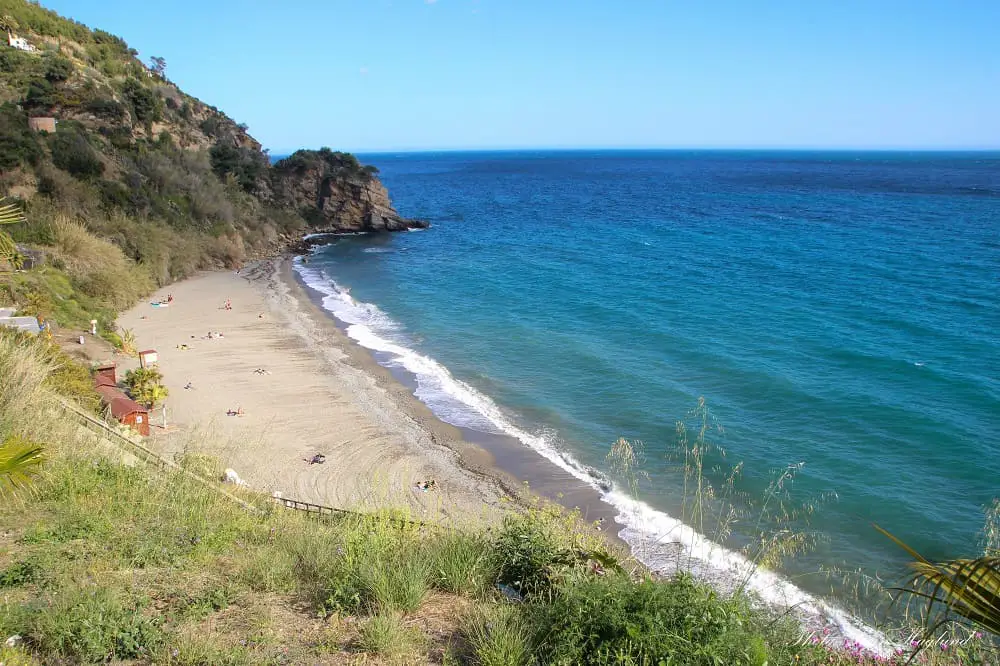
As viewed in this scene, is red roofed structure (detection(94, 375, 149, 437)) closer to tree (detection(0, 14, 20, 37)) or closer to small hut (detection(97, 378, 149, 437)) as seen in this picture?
small hut (detection(97, 378, 149, 437))

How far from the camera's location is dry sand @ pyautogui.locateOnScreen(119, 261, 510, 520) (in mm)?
15266

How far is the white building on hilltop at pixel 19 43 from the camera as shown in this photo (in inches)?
2071

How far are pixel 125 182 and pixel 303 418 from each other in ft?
95.7

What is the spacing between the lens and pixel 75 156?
37844 millimetres

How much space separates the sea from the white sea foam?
0.29 feet

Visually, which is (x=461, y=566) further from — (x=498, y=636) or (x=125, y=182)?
(x=125, y=182)

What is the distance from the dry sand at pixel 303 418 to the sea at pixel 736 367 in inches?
66.9

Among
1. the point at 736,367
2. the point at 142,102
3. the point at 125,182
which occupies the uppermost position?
the point at 142,102

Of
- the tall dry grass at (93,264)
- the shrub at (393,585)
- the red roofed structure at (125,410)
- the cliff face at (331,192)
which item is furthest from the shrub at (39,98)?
the shrub at (393,585)

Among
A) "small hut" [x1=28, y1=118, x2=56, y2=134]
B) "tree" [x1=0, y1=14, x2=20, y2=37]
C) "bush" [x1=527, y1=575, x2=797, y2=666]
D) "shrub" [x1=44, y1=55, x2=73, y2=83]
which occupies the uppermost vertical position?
"tree" [x1=0, y1=14, x2=20, y2=37]

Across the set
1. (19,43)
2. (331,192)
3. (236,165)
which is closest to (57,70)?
(19,43)

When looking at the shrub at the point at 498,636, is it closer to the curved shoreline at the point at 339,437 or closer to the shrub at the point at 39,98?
the curved shoreline at the point at 339,437

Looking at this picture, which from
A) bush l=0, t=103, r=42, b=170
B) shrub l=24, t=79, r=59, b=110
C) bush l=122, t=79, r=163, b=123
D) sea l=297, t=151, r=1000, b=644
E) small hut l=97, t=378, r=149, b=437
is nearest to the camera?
sea l=297, t=151, r=1000, b=644

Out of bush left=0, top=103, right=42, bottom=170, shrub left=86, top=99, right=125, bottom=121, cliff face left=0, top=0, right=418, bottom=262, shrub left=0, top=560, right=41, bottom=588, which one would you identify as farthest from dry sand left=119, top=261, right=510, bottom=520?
shrub left=86, top=99, right=125, bottom=121
